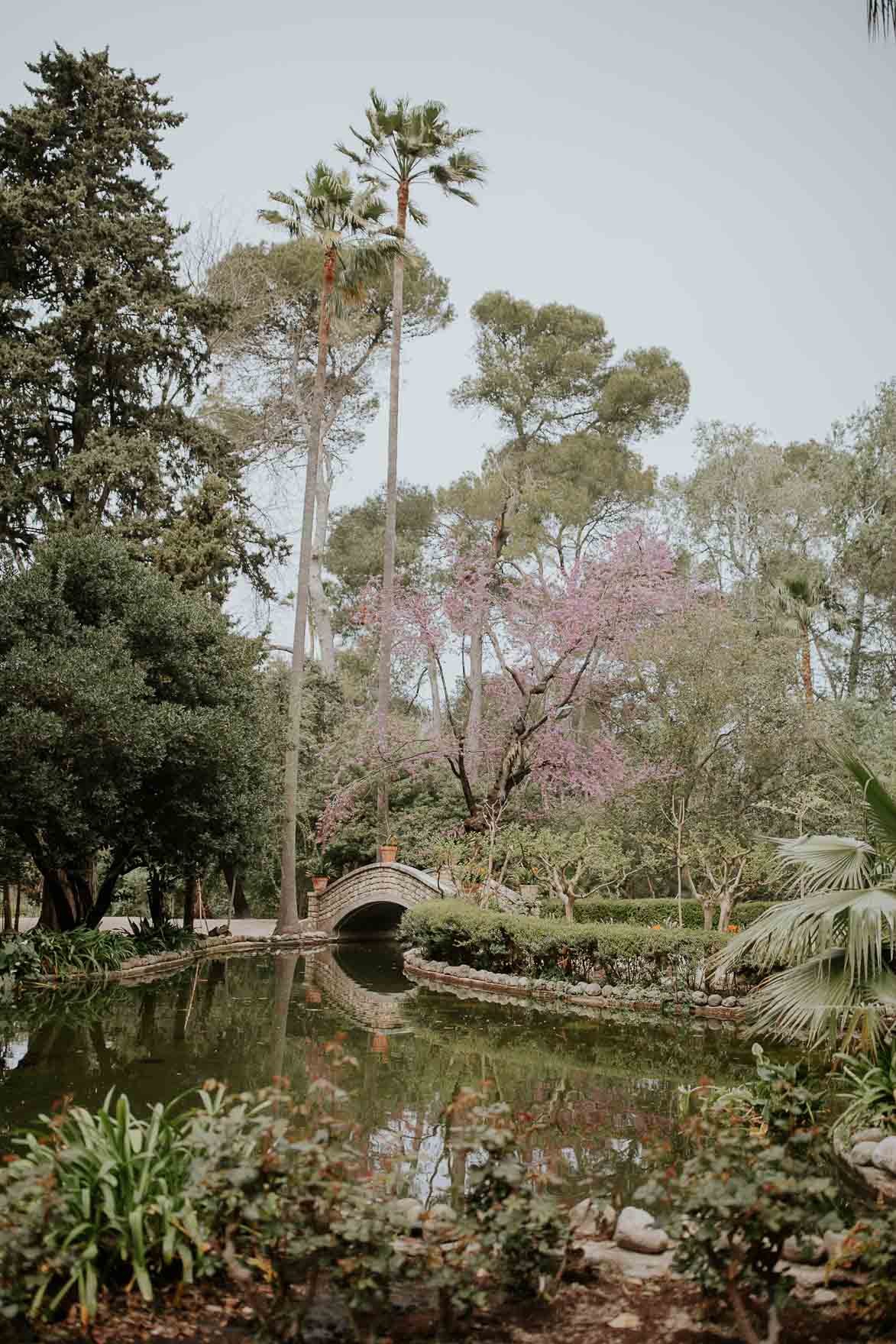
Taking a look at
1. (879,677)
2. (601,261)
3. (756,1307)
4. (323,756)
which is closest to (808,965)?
(756,1307)

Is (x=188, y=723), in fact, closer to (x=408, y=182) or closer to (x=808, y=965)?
(x=808, y=965)

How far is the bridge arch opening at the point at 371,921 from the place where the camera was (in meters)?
22.1

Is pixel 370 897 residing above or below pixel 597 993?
above

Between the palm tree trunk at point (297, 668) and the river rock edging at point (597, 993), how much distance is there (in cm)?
588

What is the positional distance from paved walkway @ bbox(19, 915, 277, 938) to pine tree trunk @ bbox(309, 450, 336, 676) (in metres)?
6.16

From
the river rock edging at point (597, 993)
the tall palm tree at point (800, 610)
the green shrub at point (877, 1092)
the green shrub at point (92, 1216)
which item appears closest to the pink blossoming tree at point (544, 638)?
the tall palm tree at point (800, 610)

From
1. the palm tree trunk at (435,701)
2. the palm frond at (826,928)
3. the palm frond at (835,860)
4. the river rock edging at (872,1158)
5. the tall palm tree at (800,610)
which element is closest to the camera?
the palm frond at (826,928)

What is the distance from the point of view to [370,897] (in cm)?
2088

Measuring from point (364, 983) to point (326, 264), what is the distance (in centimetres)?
1354

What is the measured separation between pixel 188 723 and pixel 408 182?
1378cm

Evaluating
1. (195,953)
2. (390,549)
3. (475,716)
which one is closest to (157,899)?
(195,953)

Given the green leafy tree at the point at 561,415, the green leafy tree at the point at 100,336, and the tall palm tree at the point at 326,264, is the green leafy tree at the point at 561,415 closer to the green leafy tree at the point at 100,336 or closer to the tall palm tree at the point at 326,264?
the tall palm tree at the point at 326,264

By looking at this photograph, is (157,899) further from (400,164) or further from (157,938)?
(400,164)

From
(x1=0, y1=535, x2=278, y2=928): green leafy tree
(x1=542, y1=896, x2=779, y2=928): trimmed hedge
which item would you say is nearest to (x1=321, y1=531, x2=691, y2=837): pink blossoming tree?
(x1=542, y1=896, x2=779, y2=928): trimmed hedge
